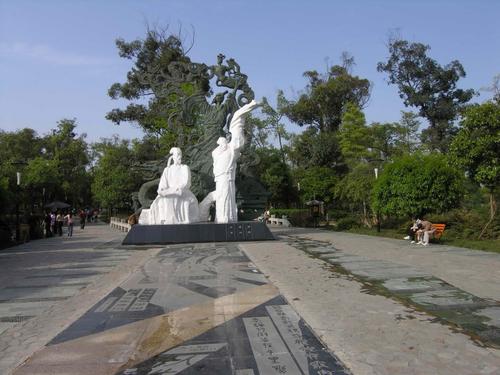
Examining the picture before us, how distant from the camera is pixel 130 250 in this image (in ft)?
55.4

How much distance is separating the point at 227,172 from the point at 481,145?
9.29m

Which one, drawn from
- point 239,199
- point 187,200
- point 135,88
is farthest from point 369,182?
point 135,88

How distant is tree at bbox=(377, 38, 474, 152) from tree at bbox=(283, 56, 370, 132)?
7169mm

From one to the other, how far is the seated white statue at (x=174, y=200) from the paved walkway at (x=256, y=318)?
23.9ft

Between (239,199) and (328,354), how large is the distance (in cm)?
1770

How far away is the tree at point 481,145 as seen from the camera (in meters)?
16.6

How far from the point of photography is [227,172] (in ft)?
65.1

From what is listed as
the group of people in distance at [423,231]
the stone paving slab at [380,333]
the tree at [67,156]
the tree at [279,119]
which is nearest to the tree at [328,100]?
the tree at [279,119]

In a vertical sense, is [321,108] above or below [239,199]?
above

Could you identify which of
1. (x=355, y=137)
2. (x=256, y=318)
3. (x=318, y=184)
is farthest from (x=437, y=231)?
(x=355, y=137)

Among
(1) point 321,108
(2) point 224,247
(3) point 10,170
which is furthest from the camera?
(1) point 321,108

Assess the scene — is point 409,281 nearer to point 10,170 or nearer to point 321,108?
point 10,170

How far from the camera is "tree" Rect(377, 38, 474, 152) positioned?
40688 mm

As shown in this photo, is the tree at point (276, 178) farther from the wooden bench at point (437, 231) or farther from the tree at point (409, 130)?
the wooden bench at point (437, 231)
